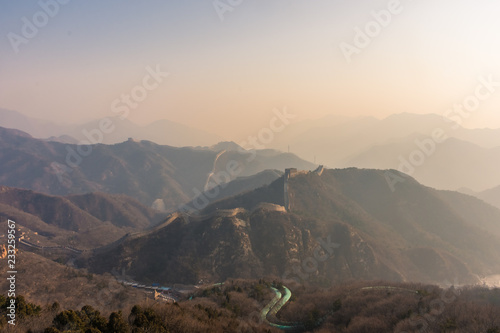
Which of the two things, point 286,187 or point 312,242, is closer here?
point 312,242

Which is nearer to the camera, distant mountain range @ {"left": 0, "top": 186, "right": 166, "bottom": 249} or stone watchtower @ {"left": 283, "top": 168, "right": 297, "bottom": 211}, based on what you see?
stone watchtower @ {"left": 283, "top": 168, "right": 297, "bottom": 211}

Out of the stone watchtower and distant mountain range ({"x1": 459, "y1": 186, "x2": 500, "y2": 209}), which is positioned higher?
the stone watchtower

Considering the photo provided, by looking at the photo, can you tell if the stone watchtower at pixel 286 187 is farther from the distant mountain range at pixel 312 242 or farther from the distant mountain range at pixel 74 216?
the distant mountain range at pixel 74 216

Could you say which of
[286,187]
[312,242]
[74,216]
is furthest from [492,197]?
[74,216]

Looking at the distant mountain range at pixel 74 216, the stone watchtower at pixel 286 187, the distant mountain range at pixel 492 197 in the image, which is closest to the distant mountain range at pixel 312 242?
the stone watchtower at pixel 286 187

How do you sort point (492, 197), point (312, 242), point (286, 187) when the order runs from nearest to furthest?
1. point (312, 242)
2. point (286, 187)
3. point (492, 197)

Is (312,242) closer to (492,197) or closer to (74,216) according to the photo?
(74,216)

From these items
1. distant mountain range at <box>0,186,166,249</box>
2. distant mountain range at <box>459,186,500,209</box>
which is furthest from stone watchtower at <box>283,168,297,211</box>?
distant mountain range at <box>459,186,500,209</box>

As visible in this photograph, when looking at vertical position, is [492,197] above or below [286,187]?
below

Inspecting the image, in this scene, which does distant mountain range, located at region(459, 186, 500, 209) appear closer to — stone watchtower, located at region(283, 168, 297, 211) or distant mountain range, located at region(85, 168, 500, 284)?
distant mountain range, located at region(85, 168, 500, 284)

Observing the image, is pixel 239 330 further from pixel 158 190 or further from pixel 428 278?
pixel 158 190

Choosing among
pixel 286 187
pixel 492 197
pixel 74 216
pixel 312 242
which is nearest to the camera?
pixel 312 242
